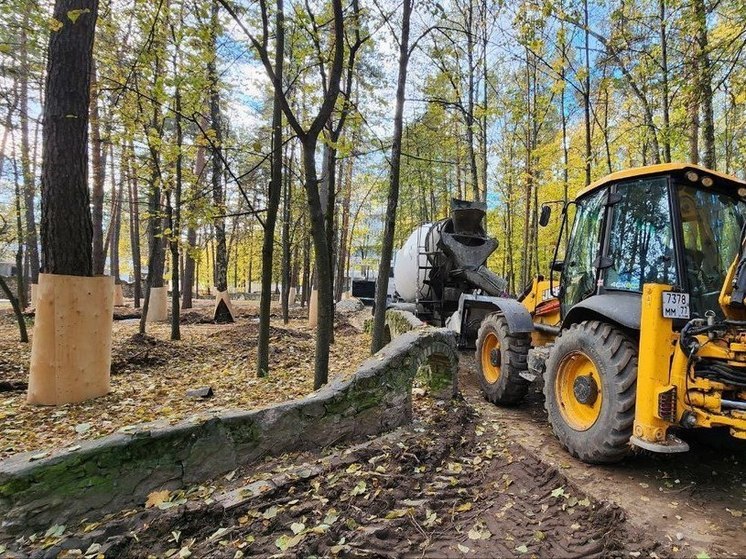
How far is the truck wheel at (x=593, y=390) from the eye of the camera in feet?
10.6

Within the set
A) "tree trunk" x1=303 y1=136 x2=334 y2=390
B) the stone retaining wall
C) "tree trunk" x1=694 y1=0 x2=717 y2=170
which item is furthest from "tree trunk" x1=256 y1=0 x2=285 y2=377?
"tree trunk" x1=694 y1=0 x2=717 y2=170

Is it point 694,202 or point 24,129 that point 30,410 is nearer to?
point 694,202

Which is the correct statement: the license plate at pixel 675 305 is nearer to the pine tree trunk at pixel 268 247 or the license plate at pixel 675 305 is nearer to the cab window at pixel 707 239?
the cab window at pixel 707 239

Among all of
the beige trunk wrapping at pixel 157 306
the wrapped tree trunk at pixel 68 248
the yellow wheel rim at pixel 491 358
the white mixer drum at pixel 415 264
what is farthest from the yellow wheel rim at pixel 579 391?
the beige trunk wrapping at pixel 157 306

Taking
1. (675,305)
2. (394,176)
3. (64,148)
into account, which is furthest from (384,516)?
(64,148)

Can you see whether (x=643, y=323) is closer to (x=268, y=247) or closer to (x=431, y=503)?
(x=431, y=503)

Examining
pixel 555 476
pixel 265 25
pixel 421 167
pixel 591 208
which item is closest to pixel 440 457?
pixel 555 476

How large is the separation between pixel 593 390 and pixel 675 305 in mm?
1020

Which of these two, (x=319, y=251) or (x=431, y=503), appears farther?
(x=319, y=251)

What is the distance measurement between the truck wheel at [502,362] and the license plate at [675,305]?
2192 millimetres

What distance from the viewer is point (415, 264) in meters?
10.5

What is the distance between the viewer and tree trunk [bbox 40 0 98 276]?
16.0 feet

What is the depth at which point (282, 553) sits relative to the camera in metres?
2.29

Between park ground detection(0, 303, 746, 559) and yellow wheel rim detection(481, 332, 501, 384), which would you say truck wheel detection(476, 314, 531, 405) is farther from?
park ground detection(0, 303, 746, 559)
